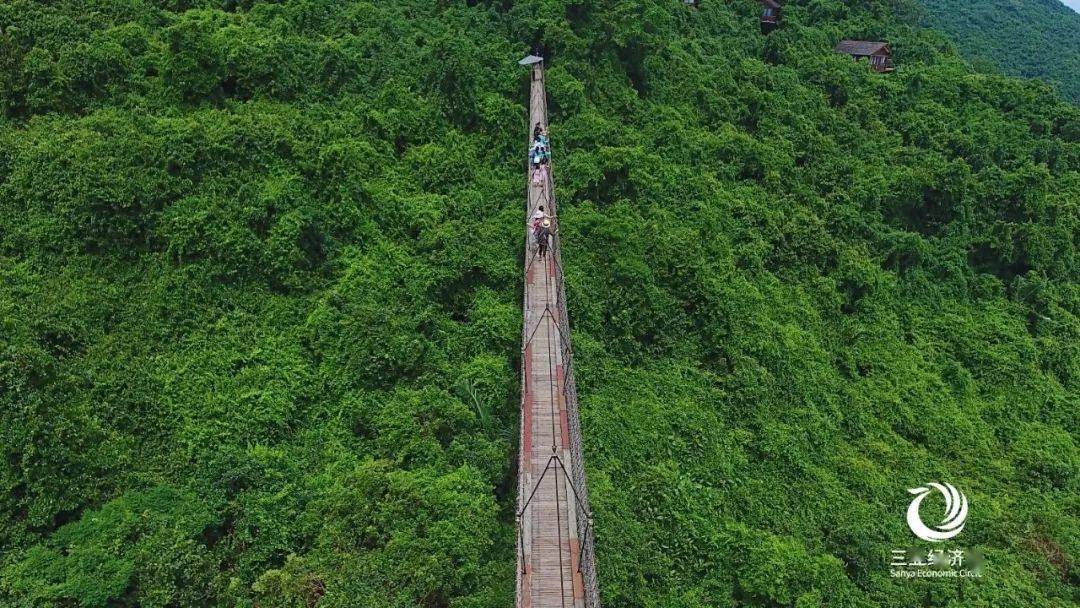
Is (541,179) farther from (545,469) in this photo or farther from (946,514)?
(946,514)

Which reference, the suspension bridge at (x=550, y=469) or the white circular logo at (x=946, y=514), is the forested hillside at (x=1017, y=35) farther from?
the suspension bridge at (x=550, y=469)

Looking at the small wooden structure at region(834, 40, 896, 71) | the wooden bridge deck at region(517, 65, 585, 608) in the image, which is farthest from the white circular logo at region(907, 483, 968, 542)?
the small wooden structure at region(834, 40, 896, 71)

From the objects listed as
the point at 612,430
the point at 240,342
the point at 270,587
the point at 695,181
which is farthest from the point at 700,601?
the point at 695,181

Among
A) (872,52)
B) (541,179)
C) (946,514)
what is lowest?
(946,514)

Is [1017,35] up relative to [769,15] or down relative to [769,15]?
up

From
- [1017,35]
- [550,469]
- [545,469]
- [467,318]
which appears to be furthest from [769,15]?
[1017,35]

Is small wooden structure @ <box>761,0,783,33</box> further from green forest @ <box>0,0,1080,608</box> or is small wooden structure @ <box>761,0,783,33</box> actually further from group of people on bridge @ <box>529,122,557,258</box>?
group of people on bridge @ <box>529,122,557,258</box>
